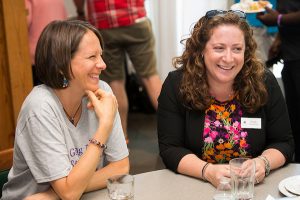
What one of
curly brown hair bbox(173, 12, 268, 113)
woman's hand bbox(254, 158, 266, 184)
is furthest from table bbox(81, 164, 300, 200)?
curly brown hair bbox(173, 12, 268, 113)

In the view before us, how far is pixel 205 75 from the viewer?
6.79 feet

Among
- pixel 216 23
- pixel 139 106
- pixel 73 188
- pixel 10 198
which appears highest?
pixel 216 23

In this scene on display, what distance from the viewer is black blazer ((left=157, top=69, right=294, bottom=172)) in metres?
1.97

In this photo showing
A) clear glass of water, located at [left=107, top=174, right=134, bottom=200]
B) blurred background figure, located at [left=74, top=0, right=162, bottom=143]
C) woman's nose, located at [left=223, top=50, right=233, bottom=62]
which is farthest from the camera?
blurred background figure, located at [left=74, top=0, right=162, bottom=143]

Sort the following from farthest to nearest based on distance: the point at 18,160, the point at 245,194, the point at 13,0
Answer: the point at 13,0
the point at 18,160
the point at 245,194

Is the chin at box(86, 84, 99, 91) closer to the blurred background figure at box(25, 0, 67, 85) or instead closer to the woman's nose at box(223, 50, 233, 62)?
the woman's nose at box(223, 50, 233, 62)

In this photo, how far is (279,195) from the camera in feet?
5.09

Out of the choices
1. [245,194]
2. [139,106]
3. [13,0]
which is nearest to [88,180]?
[245,194]

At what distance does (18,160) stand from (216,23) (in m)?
0.99

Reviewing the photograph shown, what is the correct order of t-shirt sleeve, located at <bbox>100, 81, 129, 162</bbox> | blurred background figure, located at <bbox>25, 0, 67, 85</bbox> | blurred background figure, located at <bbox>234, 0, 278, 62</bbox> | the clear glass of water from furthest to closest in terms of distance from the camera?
blurred background figure, located at <bbox>234, 0, 278, 62</bbox> → blurred background figure, located at <bbox>25, 0, 67, 85</bbox> → t-shirt sleeve, located at <bbox>100, 81, 129, 162</bbox> → the clear glass of water

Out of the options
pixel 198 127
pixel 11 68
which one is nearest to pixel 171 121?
pixel 198 127

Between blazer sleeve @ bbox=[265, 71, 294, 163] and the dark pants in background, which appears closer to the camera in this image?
blazer sleeve @ bbox=[265, 71, 294, 163]

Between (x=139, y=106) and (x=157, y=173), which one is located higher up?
(x=157, y=173)

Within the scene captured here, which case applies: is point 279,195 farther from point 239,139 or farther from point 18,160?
point 18,160
